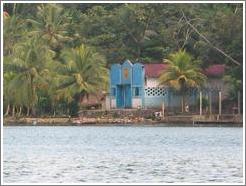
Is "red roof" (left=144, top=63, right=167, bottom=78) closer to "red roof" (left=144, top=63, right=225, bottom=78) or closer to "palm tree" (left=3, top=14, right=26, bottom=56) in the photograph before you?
"red roof" (left=144, top=63, right=225, bottom=78)

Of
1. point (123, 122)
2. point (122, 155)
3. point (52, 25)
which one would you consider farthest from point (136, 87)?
point (122, 155)

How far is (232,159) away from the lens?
23438 mm

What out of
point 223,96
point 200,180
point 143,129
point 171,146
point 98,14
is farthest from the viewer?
point 98,14

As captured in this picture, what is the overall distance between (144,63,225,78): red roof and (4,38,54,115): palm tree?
414 cm

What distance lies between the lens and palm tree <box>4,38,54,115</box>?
4094 cm

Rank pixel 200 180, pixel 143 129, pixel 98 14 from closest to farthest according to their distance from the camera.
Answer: pixel 200 180
pixel 143 129
pixel 98 14

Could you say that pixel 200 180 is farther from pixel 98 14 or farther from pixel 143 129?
pixel 98 14

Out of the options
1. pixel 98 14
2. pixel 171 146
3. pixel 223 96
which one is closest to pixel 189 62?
pixel 223 96

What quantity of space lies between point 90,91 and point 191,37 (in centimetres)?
531

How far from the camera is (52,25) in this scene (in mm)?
43562

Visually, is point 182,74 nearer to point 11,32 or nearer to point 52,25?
point 52,25

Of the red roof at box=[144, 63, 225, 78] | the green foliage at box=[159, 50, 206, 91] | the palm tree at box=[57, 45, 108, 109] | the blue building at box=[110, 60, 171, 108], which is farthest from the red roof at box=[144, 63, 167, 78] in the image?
the palm tree at box=[57, 45, 108, 109]

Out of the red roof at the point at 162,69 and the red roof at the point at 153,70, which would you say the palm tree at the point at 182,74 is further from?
the red roof at the point at 153,70

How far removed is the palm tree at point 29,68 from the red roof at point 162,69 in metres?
4.14
